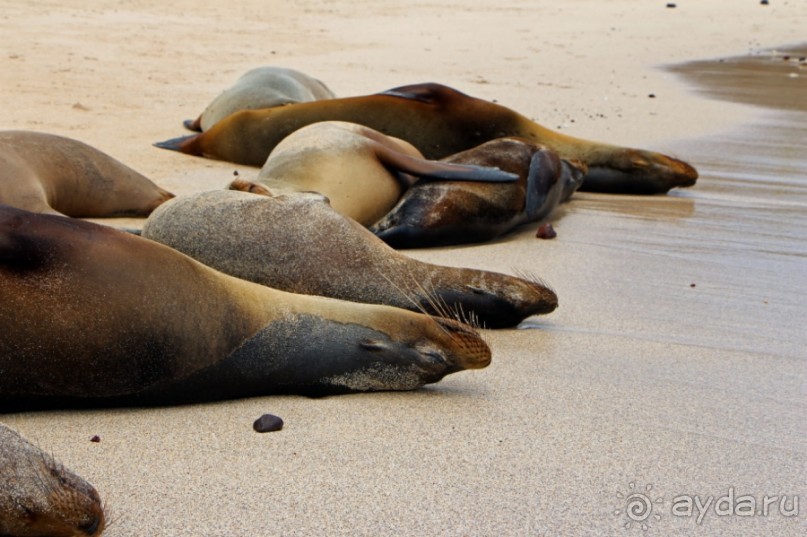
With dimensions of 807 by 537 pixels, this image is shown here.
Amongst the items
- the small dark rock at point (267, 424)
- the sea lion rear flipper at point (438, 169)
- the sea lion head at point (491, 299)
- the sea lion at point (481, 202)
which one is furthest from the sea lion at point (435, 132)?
the small dark rock at point (267, 424)

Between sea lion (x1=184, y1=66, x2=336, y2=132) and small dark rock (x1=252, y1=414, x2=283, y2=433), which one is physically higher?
small dark rock (x1=252, y1=414, x2=283, y2=433)

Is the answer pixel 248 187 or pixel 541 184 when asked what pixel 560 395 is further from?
pixel 541 184

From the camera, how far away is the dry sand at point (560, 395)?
257 centimetres

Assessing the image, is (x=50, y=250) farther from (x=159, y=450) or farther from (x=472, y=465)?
(x=472, y=465)

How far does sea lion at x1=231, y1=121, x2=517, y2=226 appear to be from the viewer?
17.2 feet

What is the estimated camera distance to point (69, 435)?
112 inches

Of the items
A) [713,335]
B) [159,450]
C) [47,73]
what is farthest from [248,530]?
[47,73]

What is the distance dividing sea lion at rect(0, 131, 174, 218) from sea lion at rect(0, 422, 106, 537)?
111 inches

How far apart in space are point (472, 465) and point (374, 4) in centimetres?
1515

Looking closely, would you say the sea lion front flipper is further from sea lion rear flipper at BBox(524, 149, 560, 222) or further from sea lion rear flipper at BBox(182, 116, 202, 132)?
sea lion rear flipper at BBox(182, 116, 202, 132)

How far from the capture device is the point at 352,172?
531 cm
